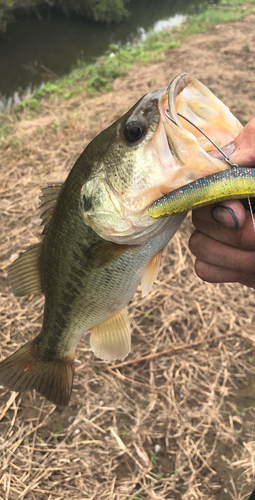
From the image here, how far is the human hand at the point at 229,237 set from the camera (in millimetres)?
1095

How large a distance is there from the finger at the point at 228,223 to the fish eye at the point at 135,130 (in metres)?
0.39

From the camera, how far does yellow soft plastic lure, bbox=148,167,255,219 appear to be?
3.17ft

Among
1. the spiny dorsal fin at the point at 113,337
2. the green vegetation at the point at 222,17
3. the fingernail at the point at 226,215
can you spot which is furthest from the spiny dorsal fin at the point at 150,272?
the green vegetation at the point at 222,17

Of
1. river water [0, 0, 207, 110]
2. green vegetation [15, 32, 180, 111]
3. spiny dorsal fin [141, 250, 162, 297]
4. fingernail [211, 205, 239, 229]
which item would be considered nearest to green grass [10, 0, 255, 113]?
green vegetation [15, 32, 180, 111]

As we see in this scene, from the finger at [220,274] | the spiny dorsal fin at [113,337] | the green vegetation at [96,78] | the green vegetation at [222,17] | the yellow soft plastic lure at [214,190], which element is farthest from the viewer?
the green vegetation at [222,17]

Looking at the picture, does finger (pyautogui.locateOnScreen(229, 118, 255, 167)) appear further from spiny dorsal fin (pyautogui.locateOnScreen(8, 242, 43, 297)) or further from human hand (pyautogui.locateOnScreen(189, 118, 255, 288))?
spiny dorsal fin (pyautogui.locateOnScreen(8, 242, 43, 297))

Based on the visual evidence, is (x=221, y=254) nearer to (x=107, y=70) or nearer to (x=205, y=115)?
(x=205, y=115)

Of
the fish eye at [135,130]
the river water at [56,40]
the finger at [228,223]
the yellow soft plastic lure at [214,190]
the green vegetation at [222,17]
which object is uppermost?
the river water at [56,40]

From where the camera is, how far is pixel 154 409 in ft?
8.30

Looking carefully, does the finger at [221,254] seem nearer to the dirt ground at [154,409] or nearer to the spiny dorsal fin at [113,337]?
the spiny dorsal fin at [113,337]

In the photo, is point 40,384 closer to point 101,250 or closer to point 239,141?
point 101,250

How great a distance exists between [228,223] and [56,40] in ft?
62.6

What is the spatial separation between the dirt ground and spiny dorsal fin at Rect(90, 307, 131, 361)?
35.2 inches

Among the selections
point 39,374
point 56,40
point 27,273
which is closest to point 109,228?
point 27,273
